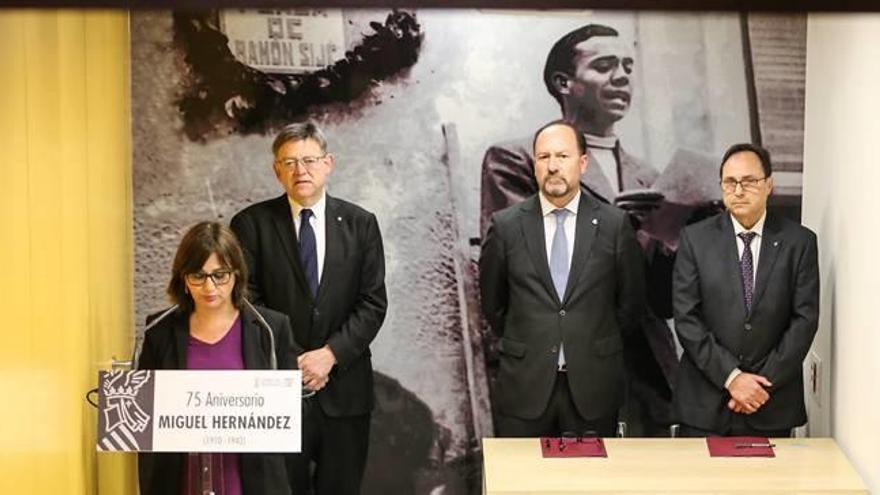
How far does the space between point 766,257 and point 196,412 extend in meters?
2.05

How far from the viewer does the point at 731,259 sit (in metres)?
4.99

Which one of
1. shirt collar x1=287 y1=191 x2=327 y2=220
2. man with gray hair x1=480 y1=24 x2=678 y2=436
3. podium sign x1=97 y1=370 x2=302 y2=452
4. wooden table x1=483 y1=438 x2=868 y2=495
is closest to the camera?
wooden table x1=483 y1=438 x2=868 y2=495

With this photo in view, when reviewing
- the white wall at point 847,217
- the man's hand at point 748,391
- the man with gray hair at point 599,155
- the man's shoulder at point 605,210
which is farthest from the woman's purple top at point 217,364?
the white wall at point 847,217

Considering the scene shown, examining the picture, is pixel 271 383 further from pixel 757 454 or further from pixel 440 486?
pixel 757 454

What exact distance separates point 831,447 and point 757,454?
12.9 inches

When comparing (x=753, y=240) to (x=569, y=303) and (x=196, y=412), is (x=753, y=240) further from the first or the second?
(x=196, y=412)

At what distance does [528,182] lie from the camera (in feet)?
17.7

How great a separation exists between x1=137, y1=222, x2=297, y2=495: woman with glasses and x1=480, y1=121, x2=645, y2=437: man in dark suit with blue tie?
90cm

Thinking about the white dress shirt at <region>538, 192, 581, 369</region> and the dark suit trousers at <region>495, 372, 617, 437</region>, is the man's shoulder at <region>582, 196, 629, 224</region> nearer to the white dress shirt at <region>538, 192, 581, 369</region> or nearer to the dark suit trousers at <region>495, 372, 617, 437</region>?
the white dress shirt at <region>538, 192, 581, 369</region>

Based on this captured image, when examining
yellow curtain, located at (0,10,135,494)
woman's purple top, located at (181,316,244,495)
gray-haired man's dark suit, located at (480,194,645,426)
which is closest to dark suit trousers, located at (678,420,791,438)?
gray-haired man's dark suit, located at (480,194,645,426)

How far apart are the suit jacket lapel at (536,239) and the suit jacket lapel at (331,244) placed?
0.67 metres

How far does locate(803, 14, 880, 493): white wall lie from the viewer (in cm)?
452

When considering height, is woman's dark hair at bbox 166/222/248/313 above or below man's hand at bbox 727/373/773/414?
above

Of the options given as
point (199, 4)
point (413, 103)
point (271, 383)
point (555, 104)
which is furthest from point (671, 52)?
point (199, 4)
